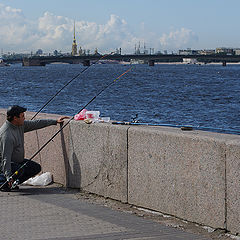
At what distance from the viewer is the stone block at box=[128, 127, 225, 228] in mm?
4883

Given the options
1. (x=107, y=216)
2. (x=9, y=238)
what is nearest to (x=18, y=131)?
(x=107, y=216)

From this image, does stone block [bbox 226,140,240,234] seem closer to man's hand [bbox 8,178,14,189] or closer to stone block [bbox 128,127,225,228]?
stone block [bbox 128,127,225,228]

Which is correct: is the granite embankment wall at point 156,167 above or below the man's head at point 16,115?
below

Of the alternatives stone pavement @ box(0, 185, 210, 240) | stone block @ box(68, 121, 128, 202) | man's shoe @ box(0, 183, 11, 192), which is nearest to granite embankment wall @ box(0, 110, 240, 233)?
stone block @ box(68, 121, 128, 202)

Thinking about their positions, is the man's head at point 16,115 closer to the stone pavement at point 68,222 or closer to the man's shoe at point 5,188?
the man's shoe at point 5,188

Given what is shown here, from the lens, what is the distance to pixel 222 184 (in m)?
4.80

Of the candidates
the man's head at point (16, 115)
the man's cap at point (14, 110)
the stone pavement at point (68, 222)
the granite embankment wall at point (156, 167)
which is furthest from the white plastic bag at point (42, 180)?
the man's cap at point (14, 110)

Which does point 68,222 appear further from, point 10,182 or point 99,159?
point 10,182

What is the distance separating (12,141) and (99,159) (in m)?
0.99

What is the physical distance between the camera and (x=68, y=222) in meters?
5.18

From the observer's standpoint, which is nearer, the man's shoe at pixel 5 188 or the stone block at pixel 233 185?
the stone block at pixel 233 185

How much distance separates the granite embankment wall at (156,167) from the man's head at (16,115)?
49 centimetres

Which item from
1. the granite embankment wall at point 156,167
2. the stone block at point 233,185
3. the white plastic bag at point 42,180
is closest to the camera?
the stone block at point 233,185

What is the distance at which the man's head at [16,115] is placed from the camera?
6.54 meters
